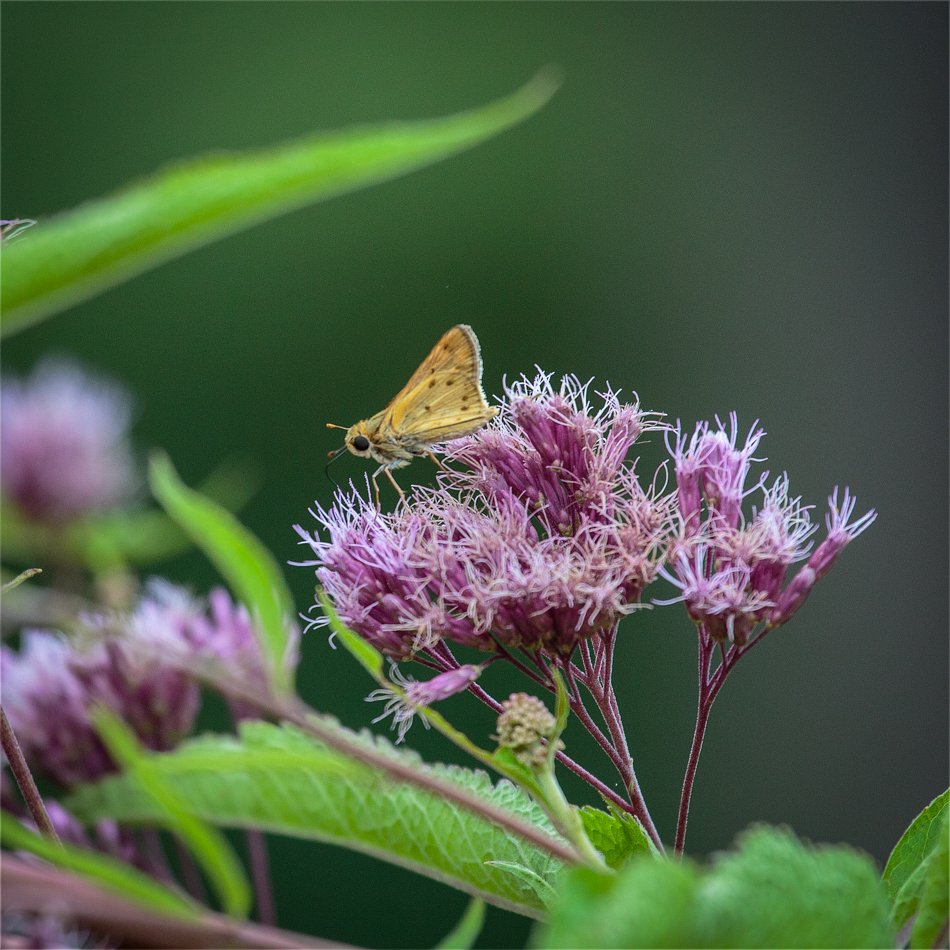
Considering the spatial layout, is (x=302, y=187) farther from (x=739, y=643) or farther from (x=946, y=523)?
(x=946, y=523)

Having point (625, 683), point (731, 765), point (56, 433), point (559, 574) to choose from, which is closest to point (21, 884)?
point (559, 574)

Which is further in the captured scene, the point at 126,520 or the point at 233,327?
the point at 233,327

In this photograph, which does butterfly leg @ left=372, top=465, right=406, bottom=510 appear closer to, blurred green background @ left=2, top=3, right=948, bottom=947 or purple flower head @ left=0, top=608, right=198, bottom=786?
purple flower head @ left=0, top=608, right=198, bottom=786

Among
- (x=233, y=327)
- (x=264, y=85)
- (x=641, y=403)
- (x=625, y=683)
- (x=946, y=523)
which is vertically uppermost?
(x=264, y=85)

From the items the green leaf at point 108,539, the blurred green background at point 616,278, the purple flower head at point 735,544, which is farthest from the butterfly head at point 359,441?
the blurred green background at point 616,278

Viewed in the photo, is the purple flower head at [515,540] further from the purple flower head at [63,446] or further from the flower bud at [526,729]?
the purple flower head at [63,446]

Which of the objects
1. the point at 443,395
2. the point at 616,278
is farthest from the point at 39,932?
the point at 616,278
